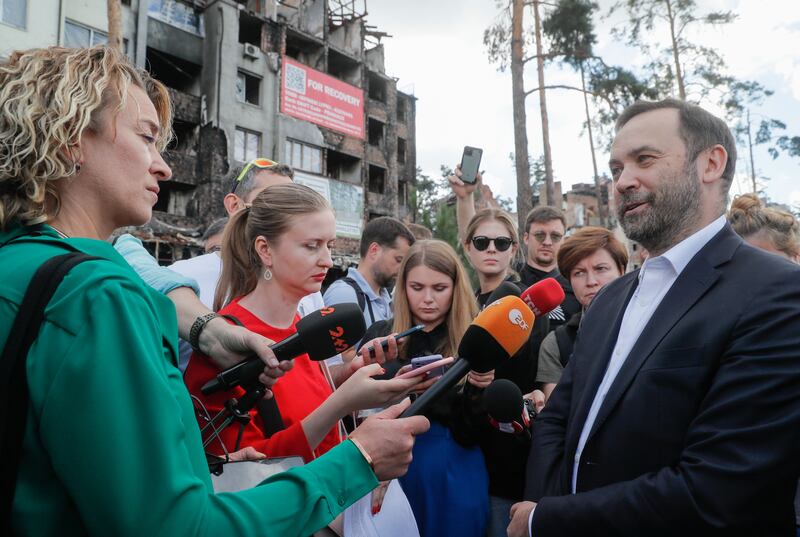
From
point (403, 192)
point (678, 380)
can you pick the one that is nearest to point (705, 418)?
point (678, 380)

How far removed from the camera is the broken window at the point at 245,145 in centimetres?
2141

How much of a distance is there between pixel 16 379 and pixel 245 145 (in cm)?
2196

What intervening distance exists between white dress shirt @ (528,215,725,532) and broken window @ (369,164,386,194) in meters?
26.0

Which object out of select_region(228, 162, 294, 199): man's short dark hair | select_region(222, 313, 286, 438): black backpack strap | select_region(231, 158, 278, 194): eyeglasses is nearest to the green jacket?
Result: select_region(222, 313, 286, 438): black backpack strap

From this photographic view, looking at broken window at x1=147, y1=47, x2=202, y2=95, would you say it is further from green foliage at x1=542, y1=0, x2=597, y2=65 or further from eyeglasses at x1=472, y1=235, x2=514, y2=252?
eyeglasses at x1=472, y1=235, x2=514, y2=252

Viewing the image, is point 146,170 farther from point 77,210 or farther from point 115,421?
point 115,421

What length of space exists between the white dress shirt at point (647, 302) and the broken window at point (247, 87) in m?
21.8

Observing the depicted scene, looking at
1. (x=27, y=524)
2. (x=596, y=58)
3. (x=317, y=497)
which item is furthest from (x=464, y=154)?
(x=596, y=58)

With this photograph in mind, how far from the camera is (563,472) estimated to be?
7.02 ft

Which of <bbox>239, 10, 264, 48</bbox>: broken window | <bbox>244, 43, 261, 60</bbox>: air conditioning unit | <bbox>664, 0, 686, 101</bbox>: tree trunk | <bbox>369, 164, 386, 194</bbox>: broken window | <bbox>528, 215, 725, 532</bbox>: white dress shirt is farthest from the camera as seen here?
<bbox>369, 164, 386, 194</bbox>: broken window

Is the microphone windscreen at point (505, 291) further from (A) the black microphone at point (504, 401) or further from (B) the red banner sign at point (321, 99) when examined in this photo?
(B) the red banner sign at point (321, 99)

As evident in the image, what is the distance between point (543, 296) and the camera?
229 centimetres

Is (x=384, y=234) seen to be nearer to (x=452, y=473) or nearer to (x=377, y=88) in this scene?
(x=452, y=473)

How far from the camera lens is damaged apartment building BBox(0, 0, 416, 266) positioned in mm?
18750
